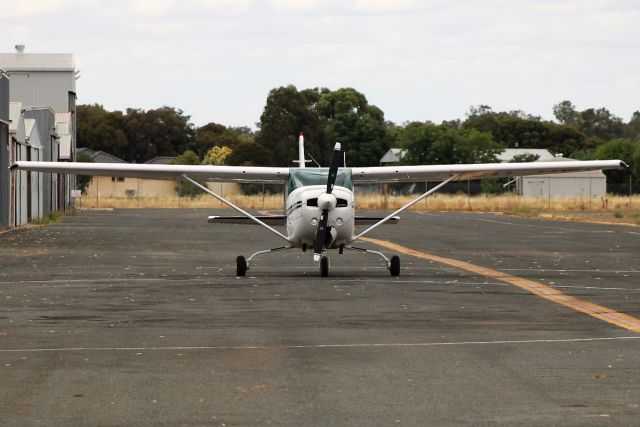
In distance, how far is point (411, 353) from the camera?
36.6 ft

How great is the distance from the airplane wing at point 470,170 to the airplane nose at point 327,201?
137 inches

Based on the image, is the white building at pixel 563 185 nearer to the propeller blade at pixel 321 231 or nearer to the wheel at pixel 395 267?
the wheel at pixel 395 267

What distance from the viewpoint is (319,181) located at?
22.0 metres

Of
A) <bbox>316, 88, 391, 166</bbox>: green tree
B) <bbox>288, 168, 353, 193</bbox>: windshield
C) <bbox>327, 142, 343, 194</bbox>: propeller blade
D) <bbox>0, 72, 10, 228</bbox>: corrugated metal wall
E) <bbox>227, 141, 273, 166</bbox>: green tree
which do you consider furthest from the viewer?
<bbox>316, 88, 391, 166</bbox>: green tree

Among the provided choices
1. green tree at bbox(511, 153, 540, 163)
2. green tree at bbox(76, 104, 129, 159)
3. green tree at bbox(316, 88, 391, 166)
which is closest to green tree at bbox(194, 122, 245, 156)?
green tree at bbox(76, 104, 129, 159)

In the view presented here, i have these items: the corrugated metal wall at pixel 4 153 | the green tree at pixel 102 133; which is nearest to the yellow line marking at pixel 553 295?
the corrugated metal wall at pixel 4 153

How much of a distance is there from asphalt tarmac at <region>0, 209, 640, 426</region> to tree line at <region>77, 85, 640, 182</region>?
83732 millimetres

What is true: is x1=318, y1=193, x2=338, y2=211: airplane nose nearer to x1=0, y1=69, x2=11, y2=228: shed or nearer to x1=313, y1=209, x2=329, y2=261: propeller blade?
x1=313, y1=209, x2=329, y2=261: propeller blade

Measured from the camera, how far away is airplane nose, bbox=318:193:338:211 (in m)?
20.5

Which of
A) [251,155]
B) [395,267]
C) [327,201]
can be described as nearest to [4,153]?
[395,267]

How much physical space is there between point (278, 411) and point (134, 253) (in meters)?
21.3

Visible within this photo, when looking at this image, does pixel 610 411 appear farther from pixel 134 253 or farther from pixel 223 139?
pixel 223 139

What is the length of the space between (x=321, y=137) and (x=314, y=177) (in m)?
92.3

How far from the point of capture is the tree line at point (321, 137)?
10831 centimetres
